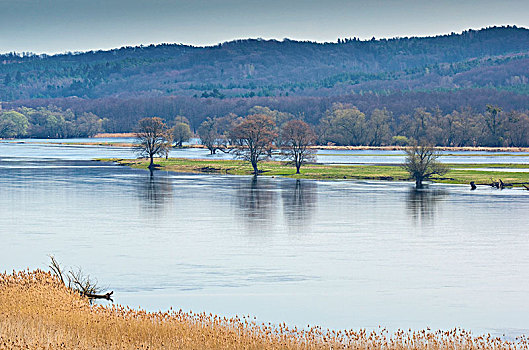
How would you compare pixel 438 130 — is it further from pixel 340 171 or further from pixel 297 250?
pixel 297 250

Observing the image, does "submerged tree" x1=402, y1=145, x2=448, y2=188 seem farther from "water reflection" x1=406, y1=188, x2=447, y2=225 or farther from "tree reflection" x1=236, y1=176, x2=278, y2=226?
"tree reflection" x1=236, y1=176, x2=278, y2=226

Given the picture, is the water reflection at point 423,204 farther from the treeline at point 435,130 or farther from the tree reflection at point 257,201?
the treeline at point 435,130

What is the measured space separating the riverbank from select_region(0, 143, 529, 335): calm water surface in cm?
1676

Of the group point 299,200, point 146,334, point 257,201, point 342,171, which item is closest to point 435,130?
point 342,171

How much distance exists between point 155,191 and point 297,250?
34.9 metres

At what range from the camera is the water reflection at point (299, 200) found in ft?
159

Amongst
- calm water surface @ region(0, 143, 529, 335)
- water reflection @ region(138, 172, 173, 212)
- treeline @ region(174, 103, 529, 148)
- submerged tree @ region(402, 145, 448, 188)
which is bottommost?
calm water surface @ region(0, 143, 529, 335)

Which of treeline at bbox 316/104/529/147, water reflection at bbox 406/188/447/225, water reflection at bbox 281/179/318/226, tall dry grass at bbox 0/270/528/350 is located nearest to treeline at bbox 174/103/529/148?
treeline at bbox 316/104/529/147

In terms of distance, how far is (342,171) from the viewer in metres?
94.3

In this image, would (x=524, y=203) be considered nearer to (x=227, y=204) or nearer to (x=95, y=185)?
(x=227, y=204)

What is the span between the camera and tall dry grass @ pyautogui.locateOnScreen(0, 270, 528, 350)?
1769cm

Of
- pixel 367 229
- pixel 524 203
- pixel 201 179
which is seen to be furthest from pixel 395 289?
pixel 201 179

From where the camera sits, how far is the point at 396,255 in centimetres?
3456

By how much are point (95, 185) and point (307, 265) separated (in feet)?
150
